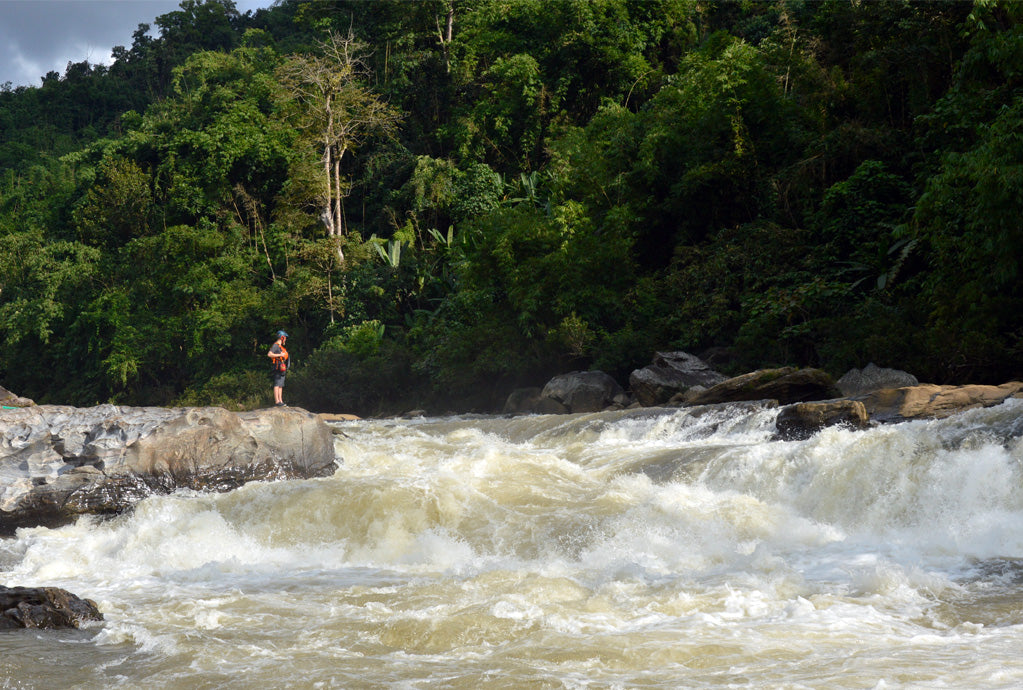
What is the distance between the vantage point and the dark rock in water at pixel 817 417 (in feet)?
34.7

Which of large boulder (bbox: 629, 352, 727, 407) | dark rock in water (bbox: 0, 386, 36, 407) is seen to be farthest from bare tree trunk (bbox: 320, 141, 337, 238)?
large boulder (bbox: 629, 352, 727, 407)

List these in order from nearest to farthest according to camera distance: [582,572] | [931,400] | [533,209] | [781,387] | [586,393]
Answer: [582,572]
[931,400]
[781,387]
[586,393]
[533,209]

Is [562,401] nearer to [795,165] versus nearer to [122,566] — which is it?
[795,165]

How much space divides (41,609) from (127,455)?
464 centimetres

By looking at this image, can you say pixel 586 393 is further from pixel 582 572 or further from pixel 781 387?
pixel 582 572

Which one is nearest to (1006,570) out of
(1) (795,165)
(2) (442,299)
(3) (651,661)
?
(3) (651,661)

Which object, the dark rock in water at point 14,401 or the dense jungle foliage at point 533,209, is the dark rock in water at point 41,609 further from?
the dense jungle foliage at point 533,209

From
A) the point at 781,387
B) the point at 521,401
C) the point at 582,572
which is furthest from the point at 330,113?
A: the point at 582,572

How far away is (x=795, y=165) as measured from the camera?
752 inches

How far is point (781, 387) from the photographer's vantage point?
44.1 ft

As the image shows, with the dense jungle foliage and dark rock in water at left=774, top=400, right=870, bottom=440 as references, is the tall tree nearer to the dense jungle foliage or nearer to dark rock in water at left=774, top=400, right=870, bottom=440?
the dense jungle foliage

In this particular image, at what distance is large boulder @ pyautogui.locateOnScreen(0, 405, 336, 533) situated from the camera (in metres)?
10.1

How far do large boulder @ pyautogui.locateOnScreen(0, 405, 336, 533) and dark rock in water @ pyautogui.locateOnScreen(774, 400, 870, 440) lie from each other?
19.8ft

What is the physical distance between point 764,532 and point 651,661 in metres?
3.53
